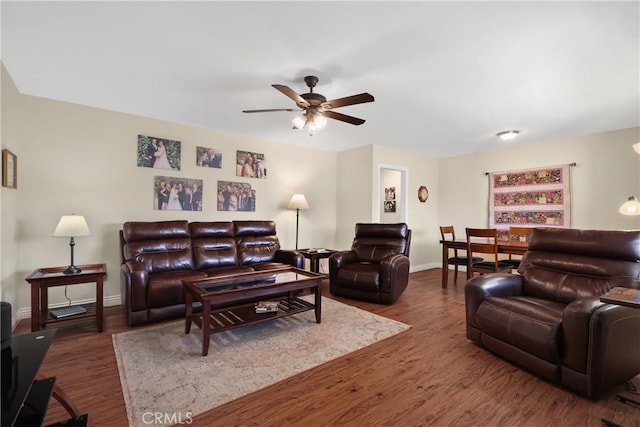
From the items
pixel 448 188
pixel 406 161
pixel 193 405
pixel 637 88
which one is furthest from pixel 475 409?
pixel 448 188

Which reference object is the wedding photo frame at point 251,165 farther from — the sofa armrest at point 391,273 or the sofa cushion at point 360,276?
the sofa armrest at point 391,273

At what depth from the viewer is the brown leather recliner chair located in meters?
3.53

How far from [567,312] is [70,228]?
4.07m

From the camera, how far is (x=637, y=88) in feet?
9.12

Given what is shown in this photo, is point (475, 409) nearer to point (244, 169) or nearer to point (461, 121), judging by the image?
point (461, 121)

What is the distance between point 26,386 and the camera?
947 mm

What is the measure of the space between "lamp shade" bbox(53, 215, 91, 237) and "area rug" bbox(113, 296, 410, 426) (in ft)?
3.47

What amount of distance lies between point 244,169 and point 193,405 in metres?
3.47

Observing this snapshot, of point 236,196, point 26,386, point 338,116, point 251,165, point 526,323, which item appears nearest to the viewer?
point 26,386

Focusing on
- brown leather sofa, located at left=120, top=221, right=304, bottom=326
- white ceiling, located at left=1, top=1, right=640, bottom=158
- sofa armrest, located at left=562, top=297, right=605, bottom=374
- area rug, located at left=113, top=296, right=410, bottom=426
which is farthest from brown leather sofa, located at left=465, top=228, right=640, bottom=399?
brown leather sofa, located at left=120, top=221, right=304, bottom=326

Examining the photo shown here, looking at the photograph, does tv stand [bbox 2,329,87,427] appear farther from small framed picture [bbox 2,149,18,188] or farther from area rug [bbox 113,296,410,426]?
small framed picture [bbox 2,149,18,188]

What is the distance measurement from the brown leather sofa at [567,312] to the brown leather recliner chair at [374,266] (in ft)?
3.75

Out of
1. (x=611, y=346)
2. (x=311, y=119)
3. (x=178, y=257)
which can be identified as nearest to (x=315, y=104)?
(x=311, y=119)

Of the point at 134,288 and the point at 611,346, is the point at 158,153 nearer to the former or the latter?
the point at 134,288
